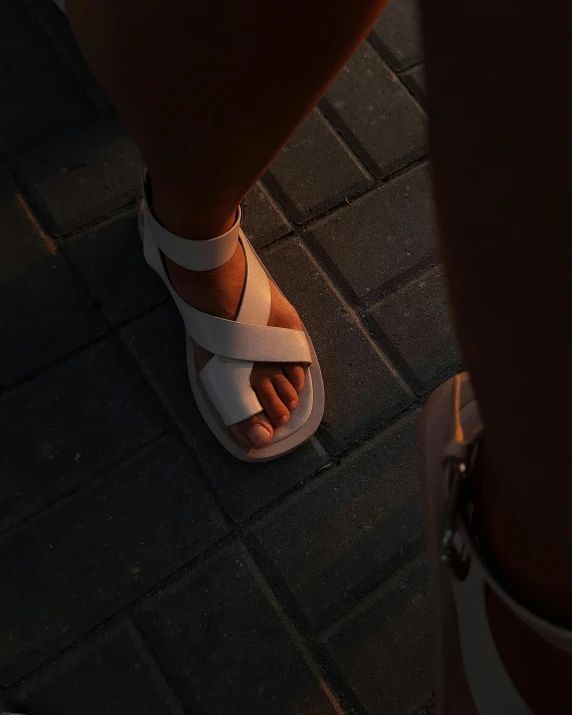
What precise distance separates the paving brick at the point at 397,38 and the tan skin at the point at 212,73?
34.2 inches

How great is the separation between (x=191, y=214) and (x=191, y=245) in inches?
3.2

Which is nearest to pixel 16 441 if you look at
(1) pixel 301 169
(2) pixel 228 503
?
(2) pixel 228 503

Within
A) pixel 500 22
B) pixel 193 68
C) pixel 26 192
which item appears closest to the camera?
pixel 500 22

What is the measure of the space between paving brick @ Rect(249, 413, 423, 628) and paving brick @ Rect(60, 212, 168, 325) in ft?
1.64

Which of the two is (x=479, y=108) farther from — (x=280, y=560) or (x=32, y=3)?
(x=32, y=3)

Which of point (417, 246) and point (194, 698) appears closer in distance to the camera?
point (194, 698)

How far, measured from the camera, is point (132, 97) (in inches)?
34.1

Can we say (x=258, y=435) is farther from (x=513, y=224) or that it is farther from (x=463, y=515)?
(x=513, y=224)

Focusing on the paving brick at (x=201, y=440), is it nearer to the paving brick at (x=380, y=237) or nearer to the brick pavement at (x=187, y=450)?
the brick pavement at (x=187, y=450)

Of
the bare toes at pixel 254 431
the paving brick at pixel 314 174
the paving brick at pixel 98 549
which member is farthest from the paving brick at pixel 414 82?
the paving brick at pixel 98 549

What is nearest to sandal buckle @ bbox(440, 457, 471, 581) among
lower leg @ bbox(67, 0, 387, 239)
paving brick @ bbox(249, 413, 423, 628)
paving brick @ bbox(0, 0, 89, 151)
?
lower leg @ bbox(67, 0, 387, 239)

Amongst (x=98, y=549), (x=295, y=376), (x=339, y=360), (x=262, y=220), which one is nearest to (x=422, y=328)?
(x=339, y=360)

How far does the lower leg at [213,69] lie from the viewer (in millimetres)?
751

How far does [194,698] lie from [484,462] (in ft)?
2.55
